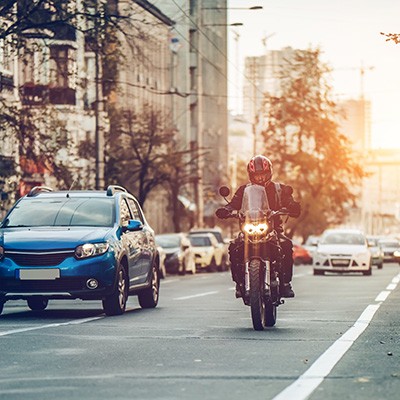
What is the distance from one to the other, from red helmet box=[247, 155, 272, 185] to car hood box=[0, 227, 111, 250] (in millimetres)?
3226

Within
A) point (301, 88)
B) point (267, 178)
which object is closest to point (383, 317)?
point (267, 178)

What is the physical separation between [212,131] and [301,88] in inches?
833

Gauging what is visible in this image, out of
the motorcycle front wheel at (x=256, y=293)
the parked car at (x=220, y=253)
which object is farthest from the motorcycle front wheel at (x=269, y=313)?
the parked car at (x=220, y=253)

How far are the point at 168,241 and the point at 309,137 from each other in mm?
37690

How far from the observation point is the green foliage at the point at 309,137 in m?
88.5

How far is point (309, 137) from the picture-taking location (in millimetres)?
89875

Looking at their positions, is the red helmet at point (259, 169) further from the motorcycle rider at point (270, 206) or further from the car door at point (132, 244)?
the car door at point (132, 244)

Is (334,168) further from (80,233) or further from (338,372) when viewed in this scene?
(338,372)

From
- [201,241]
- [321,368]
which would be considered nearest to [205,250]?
[201,241]

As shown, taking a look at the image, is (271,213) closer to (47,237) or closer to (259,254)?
(259,254)

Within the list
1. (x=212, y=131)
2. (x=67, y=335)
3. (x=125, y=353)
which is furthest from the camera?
(x=212, y=131)

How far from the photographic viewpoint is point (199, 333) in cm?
1602

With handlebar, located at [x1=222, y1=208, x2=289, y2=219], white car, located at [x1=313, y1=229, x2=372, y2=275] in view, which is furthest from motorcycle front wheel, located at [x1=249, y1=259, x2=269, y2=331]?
white car, located at [x1=313, y1=229, x2=372, y2=275]

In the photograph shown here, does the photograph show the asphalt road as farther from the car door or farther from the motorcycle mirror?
the motorcycle mirror
